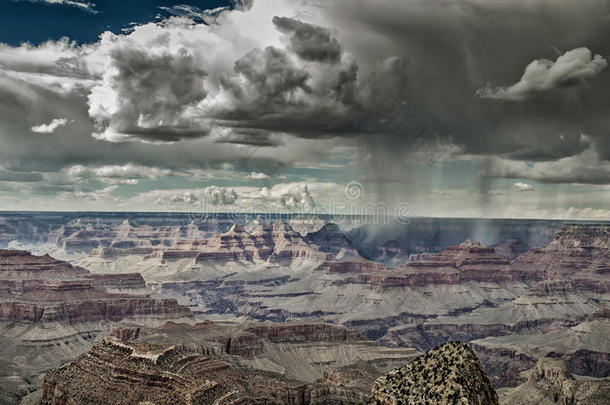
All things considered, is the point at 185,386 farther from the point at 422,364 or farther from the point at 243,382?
the point at 422,364

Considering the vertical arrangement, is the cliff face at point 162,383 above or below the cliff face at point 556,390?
above

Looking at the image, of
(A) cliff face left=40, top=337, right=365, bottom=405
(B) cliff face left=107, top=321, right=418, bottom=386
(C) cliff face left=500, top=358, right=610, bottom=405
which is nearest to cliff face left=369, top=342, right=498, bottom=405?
(A) cliff face left=40, top=337, right=365, bottom=405

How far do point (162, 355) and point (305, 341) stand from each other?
355ft

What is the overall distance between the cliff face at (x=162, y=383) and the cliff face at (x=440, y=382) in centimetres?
5291

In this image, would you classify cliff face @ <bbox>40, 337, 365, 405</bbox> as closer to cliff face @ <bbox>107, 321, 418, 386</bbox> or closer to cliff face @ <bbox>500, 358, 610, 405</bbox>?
cliff face @ <bbox>107, 321, 418, 386</bbox>

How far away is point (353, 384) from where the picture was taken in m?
116

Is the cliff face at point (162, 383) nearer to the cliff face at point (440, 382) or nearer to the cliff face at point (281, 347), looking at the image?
the cliff face at point (281, 347)

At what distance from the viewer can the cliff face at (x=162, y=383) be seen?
81188mm

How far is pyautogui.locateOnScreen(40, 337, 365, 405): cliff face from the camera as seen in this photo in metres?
81.2

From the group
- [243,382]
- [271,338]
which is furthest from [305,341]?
[243,382]

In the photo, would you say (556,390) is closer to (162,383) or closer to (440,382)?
(162,383)

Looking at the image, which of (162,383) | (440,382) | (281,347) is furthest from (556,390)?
(440,382)

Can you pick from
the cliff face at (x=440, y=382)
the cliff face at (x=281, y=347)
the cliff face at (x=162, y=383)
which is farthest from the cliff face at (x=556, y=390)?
the cliff face at (x=440, y=382)

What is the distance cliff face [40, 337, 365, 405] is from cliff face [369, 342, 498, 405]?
2083 inches
